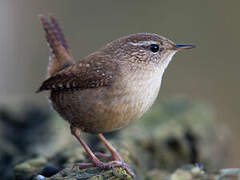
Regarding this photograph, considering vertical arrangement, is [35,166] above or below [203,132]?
above

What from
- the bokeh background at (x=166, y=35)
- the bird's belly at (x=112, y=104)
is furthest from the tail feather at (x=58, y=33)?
the bokeh background at (x=166, y=35)

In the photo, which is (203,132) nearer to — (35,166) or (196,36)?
(35,166)

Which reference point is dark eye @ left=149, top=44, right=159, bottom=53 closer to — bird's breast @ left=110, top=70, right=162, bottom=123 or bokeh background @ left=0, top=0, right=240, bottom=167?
bird's breast @ left=110, top=70, right=162, bottom=123

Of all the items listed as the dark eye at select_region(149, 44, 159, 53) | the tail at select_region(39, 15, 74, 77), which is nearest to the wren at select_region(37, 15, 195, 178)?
the dark eye at select_region(149, 44, 159, 53)

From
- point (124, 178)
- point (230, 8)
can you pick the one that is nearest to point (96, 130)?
point (124, 178)

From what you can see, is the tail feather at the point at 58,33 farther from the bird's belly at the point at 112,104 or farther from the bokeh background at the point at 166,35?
the bokeh background at the point at 166,35

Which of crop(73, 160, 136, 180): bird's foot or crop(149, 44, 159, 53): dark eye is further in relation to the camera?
crop(149, 44, 159, 53): dark eye

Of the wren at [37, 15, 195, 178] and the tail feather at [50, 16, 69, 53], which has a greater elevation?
the tail feather at [50, 16, 69, 53]

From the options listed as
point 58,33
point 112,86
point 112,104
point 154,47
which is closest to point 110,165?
point 112,104
